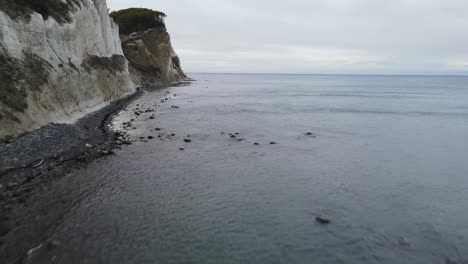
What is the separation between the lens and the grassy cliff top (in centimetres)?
2290

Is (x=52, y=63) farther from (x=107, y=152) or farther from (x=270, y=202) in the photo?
(x=270, y=202)

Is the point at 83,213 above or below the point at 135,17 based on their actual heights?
below

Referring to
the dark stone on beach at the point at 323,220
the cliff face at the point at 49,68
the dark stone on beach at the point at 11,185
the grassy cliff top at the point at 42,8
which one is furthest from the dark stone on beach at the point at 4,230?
the grassy cliff top at the point at 42,8

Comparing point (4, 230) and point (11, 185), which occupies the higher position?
point (11, 185)

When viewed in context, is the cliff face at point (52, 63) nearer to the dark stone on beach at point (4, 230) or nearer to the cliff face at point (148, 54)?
the dark stone on beach at point (4, 230)

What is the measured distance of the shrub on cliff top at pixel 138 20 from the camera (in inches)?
3302

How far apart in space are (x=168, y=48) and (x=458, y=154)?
255 ft

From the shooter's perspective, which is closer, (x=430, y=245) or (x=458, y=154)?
(x=430, y=245)

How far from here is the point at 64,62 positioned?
2861 cm

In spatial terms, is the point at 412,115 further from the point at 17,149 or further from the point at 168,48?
the point at 168,48

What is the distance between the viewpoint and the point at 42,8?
2767 centimetres

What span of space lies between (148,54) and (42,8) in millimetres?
54787

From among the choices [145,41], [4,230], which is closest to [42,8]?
[4,230]

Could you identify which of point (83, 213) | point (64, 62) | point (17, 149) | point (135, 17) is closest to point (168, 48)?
point (135, 17)
